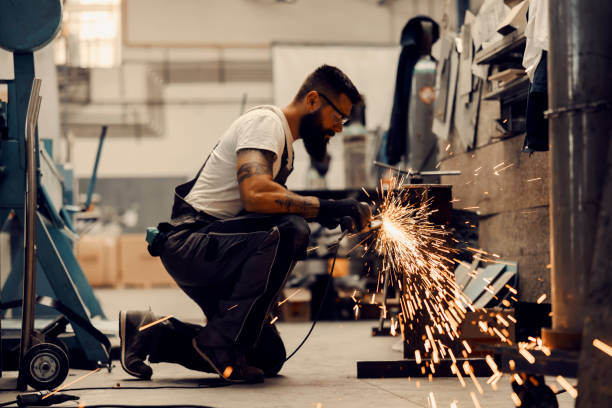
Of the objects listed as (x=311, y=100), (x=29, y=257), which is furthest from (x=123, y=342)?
(x=311, y=100)

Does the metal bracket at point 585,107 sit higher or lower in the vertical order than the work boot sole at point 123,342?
higher

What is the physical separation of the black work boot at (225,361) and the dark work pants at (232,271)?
0.07 feet

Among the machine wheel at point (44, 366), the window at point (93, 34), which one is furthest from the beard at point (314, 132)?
the window at point (93, 34)

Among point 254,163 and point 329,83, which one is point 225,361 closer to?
point 254,163

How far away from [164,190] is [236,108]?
2.13m

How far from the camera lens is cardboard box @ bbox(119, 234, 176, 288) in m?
13.2

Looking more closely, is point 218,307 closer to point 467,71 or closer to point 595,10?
point 595,10

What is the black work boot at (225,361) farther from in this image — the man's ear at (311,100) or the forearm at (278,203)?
the man's ear at (311,100)

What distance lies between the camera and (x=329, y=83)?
9.80 ft

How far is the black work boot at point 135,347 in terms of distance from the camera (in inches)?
116

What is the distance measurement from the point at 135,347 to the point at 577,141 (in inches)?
75.2

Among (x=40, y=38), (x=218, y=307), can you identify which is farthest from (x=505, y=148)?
(x=40, y=38)

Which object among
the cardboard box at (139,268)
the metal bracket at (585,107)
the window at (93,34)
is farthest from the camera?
the cardboard box at (139,268)

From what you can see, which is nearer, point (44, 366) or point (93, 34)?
point (44, 366)
